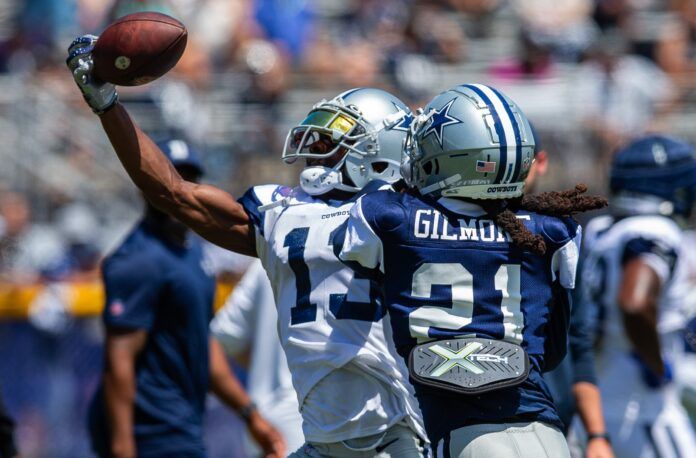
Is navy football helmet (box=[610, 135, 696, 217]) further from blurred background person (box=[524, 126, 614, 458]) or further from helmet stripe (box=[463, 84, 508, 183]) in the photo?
helmet stripe (box=[463, 84, 508, 183])

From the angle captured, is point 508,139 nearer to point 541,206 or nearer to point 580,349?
point 541,206

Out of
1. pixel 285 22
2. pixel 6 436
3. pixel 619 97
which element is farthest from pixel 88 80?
pixel 285 22

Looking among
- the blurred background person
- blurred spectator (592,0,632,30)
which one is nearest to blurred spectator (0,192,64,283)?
the blurred background person

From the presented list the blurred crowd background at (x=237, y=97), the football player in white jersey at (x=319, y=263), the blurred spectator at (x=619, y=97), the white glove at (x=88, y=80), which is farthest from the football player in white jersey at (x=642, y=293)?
the blurred spectator at (x=619, y=97)

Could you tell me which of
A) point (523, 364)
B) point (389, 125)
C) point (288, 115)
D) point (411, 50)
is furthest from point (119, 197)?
point (523, 364)

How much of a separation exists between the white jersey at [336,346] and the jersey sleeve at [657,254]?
174 centimetres

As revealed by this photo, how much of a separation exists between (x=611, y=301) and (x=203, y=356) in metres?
1.76

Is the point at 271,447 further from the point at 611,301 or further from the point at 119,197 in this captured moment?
the point at 119,197

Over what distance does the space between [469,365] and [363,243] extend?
0.43m

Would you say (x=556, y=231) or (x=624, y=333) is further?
(x=624, y=333)

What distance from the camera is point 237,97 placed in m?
10.0

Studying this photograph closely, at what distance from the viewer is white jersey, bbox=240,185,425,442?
369 centimetres

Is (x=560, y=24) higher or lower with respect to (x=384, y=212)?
lower

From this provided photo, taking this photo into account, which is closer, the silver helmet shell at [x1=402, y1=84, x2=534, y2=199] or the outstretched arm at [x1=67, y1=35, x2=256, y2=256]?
the silver helmet shell at [x1=402, y1=84, x2=534, y2=199]
